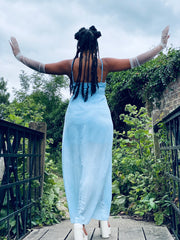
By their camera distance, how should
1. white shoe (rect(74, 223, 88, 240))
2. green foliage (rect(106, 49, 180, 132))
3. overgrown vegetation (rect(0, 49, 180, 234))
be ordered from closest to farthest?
1. white shoe (rect(74, 223, 88, 240))
2. overgrown vegetation (rect(0, 49, 180, 234))
3. green foliage (rect(106, 49, 180, 132))

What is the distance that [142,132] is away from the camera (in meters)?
3.27

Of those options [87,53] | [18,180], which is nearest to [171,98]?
[87,53]

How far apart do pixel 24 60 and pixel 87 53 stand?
53cm

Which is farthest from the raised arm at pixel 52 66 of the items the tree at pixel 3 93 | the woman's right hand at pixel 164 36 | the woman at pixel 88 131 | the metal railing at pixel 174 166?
the tree at pixel 3 93

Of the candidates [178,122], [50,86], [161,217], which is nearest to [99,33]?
[178,122]

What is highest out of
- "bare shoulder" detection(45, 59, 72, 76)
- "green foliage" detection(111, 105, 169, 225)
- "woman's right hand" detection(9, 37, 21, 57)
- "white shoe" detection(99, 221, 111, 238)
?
"woman's right hand" detection(9, 37, 21, 57)

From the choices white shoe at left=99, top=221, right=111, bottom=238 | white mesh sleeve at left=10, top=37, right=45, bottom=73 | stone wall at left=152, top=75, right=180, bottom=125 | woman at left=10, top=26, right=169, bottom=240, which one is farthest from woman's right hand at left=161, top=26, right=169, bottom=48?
stone wall at left=152, top=75, right=180, bottom=125

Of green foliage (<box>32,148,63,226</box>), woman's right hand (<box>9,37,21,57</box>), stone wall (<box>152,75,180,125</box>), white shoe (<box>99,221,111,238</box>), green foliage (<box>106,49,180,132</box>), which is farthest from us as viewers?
green foliage (<box>106,49,180,132</box>)

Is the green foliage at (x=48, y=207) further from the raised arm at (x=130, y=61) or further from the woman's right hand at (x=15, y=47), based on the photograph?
the raised arm at (x=130, y=61)

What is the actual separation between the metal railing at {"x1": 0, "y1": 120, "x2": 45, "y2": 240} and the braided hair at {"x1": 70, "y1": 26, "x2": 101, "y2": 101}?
62 cm

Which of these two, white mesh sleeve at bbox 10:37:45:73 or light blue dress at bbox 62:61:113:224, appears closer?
light blue dress at bbox 62:61:113:224

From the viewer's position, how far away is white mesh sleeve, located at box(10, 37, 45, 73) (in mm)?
2260

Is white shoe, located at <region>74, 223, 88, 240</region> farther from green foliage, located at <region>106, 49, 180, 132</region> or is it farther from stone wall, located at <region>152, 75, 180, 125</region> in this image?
green foliage, located at <region>106, 49, 180, 132</region>

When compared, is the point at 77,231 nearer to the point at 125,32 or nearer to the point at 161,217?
the point at 161,217
